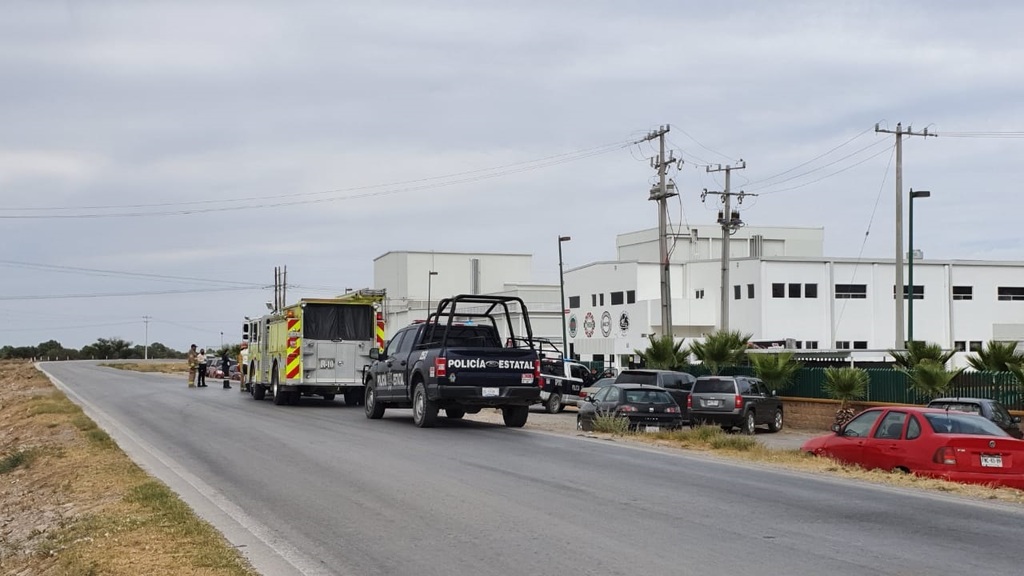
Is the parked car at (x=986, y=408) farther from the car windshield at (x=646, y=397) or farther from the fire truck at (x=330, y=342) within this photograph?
the fire truck at (x=330, y=342)

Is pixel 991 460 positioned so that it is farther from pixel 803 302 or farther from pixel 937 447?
pixel 803 302

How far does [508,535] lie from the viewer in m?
9.69

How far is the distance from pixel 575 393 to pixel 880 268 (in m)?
36.2

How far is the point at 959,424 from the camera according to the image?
14766mm

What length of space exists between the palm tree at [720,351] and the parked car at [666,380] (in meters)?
3.58

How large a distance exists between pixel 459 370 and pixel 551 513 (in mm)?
10585

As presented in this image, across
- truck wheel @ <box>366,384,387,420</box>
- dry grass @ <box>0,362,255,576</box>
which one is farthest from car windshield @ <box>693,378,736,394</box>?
dry grass @ <box>0,362,255,576</box>

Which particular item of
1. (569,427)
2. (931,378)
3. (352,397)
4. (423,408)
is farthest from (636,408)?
(352,397)

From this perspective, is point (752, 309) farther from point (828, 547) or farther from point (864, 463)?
point (828, 547)

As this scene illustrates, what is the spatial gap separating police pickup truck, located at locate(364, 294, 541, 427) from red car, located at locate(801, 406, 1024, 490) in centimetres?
764

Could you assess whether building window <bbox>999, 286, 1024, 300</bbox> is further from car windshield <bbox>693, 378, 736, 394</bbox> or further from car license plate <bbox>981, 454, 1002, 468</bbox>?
car license plate <bbox>981, 454, 1002, 468</bbox>

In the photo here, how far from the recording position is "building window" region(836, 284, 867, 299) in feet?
212

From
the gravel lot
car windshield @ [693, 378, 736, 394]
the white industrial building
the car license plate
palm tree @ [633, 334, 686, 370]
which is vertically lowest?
the gravel lot

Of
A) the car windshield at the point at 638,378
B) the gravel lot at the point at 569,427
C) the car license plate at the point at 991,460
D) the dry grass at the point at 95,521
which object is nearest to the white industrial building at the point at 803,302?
the gravel lot at the point at 569,427
